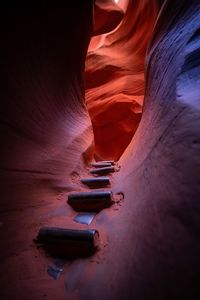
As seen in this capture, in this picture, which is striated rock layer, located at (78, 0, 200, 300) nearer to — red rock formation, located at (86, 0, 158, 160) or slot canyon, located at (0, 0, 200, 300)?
slot canyon, located at (0, 0, 200, 300)

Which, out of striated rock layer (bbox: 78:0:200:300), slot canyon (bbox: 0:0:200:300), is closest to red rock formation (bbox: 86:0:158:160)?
slot canyon (bbox: 0:0:200:300)

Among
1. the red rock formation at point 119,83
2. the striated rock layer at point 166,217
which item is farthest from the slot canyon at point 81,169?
the red rock formation at point 119,83

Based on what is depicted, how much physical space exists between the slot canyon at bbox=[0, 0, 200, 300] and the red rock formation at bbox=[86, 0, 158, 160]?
11.9 ft

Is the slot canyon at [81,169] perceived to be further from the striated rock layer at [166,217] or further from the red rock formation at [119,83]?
the red rock formation at [119,83]

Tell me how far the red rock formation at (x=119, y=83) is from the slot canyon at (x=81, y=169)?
11.9 ft

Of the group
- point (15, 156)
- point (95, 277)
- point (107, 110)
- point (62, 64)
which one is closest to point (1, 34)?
point (15, 156)

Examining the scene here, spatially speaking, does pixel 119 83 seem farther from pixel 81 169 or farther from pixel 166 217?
pixel 166 217

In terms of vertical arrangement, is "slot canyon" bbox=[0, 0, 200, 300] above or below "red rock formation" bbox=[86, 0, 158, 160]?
below

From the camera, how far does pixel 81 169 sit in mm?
4211

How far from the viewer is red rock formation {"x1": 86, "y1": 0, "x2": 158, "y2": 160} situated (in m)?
8.81

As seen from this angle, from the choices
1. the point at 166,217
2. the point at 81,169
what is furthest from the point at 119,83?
the point at 166,217

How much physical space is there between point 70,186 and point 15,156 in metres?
1.04

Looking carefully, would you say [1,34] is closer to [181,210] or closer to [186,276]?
[181,210]

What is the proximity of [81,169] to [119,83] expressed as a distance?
238 inches
